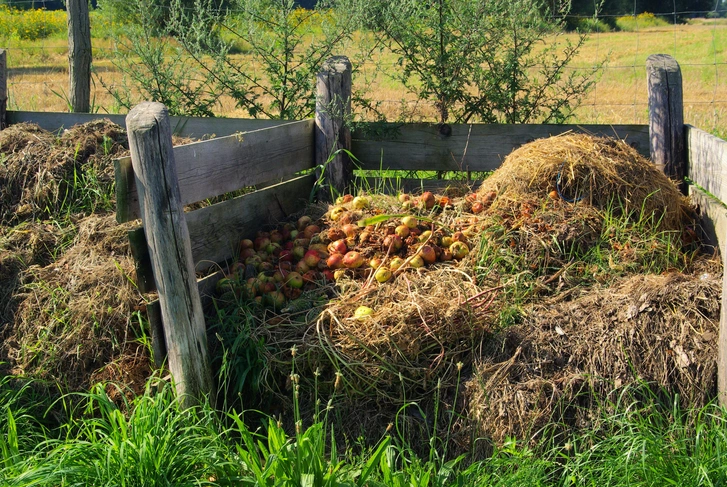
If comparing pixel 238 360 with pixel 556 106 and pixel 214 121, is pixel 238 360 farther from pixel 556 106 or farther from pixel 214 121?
pixel 556 106

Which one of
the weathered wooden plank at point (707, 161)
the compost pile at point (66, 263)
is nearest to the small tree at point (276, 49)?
the compost pile at point (66, 263)

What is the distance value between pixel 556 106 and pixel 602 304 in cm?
212

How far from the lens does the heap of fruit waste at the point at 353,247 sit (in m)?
3.87

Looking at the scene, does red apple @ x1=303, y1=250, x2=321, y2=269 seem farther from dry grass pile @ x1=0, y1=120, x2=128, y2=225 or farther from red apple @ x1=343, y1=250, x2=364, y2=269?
dry grass pile @ x1=0, y1=120, x2=128, y2=225

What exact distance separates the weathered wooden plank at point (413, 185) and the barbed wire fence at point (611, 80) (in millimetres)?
585

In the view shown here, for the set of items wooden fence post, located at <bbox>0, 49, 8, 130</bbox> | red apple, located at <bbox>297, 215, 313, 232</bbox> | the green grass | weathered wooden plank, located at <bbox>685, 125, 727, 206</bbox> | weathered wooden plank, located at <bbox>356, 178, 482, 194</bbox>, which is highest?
wooden fence post, located at <bbox>0, 49, 8, 130</bbox>

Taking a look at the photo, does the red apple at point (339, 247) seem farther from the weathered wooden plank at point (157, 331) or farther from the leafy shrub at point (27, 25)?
the leafy shrub at point (27, 25)

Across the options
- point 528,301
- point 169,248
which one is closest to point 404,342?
point 528,301

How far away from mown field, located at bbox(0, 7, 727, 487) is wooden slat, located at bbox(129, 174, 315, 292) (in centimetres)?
38

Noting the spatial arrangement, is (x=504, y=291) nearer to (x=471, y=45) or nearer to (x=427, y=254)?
(x=427, y=254)

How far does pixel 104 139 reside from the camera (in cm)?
456

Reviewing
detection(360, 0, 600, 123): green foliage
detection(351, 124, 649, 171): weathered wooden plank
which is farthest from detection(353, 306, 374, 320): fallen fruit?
detection(360, 0, 600, 123): green foliage

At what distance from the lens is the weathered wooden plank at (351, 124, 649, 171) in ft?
15.9

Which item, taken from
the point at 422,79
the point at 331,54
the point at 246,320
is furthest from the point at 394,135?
the point at 246,320
